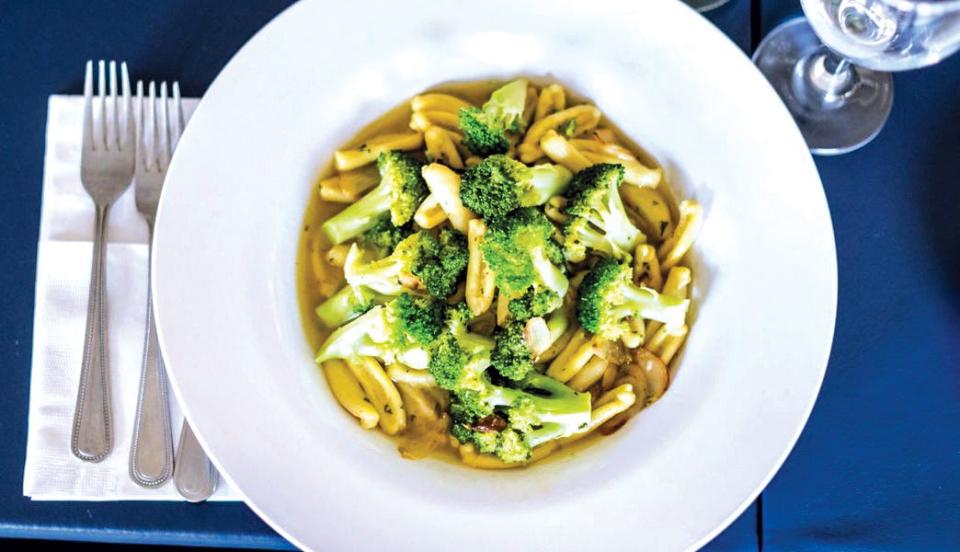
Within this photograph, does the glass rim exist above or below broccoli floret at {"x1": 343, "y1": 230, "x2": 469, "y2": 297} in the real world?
above

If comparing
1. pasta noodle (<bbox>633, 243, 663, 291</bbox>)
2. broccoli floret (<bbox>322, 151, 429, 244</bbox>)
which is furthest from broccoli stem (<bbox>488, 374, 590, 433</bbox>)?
broccoli floret (<bbox>322, 151, 429, 244</bbox>)

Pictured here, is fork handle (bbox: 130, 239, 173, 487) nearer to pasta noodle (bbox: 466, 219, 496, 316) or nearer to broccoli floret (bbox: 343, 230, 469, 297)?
broccoli floret (bbox: 343, 230, 469, 297)

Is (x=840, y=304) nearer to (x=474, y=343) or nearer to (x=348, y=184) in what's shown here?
(x=474, y=343)

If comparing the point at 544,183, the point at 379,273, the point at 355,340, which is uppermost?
the point at 544,183

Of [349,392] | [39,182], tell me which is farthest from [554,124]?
[39,182]

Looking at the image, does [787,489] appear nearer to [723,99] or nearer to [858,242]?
[858,242]

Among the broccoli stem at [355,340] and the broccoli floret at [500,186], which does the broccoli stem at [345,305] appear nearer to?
the broccoli stem at [355,340]

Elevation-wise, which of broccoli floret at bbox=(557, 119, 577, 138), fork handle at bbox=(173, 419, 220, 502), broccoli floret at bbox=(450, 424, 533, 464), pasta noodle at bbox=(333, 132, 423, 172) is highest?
broccoli floret at bbox=(557, 119, 577, 138)
